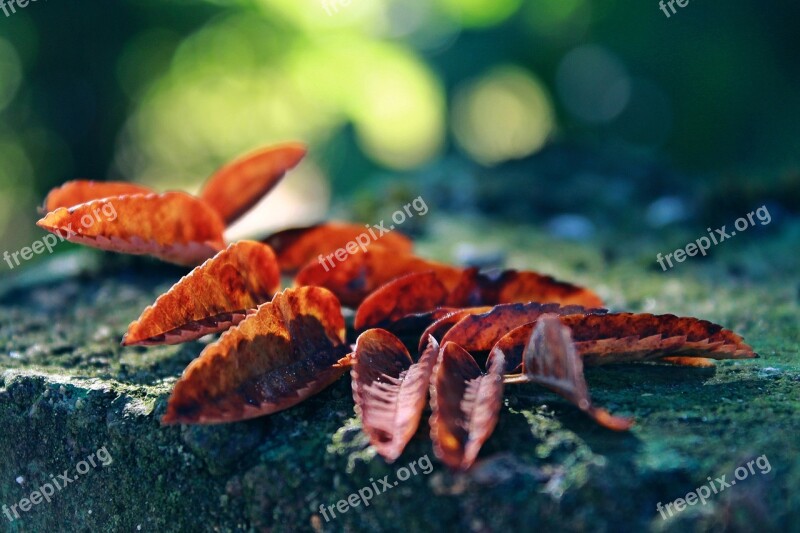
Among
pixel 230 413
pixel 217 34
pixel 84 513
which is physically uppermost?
pixel 217 34

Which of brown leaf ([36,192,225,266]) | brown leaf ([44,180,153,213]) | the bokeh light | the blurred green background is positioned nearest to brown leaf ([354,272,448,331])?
brown leaf ([36,192,225,266])

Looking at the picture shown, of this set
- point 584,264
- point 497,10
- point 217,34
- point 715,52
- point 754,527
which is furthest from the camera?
point 217,34

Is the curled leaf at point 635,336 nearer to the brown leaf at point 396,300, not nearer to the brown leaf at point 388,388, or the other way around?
the brown leaf at point 388,388

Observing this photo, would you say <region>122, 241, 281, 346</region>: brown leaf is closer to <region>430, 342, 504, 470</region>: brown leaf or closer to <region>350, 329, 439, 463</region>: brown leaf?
<region>350, 329, 439, 463</region>: brown leaf

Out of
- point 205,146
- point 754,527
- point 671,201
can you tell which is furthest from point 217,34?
point 754,527

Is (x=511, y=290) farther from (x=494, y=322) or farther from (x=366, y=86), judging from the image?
(x=366, y=86)

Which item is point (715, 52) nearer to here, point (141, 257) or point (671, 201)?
point (671, 201)
